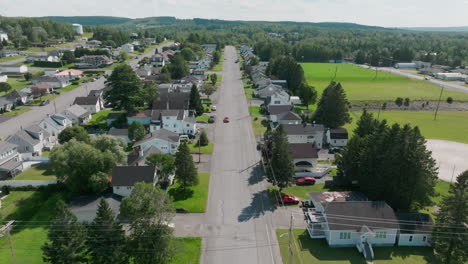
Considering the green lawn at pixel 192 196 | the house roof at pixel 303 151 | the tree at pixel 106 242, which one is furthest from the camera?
the house roof at pixel 303 151

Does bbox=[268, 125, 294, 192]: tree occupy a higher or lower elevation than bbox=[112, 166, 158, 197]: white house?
higher

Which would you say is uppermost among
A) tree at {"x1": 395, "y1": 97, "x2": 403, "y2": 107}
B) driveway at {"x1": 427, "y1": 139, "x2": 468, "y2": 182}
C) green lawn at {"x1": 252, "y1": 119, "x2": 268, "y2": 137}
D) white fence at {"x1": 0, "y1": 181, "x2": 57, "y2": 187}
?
tree at {"x1": 395, "y1": 97, "x2": 403, "y2": 107}

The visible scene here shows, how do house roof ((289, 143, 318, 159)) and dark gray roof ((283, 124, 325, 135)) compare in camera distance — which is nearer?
house roof ((289, 143, 318, 159))

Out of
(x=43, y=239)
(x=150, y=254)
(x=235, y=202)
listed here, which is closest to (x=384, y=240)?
(x=235, y=202)

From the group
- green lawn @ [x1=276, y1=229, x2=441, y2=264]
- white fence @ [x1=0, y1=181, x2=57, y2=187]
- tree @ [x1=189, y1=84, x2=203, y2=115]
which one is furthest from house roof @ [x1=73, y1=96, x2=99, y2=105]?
green lawn @ [x1=276, y1=229, x2=441, y2=264]

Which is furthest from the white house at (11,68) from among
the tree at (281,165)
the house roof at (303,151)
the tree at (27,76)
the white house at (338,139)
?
the tree at (281,165)

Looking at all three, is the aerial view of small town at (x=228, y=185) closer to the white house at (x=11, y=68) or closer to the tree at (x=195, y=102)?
the tree at (x=195, y=102)

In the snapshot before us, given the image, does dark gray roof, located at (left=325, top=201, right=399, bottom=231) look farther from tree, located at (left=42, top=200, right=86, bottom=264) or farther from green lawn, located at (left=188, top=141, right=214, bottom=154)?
green lawn, located at (left=188, top=141, right=214, bottom=154)
